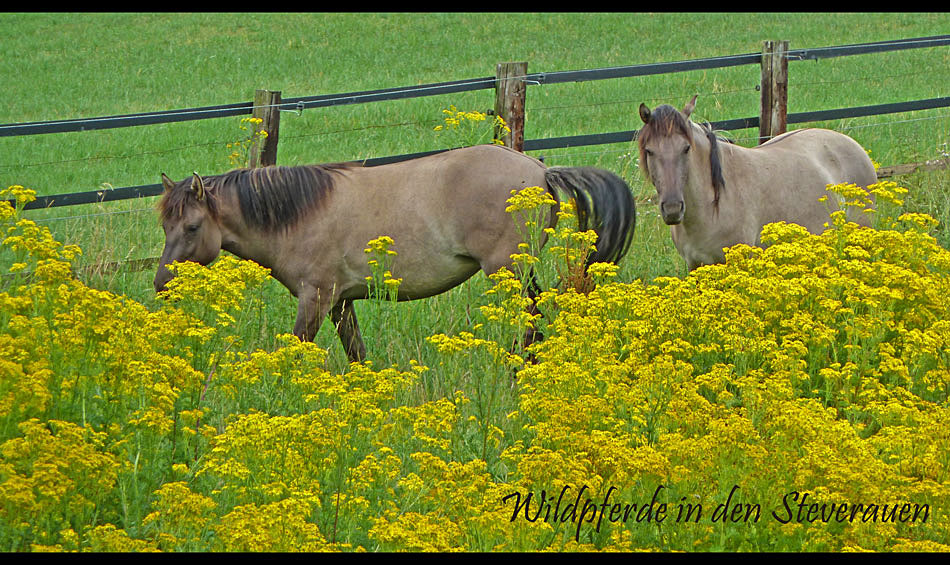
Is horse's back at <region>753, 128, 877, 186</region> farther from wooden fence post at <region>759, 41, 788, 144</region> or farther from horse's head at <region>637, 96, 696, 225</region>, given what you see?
wooden fence post at <region>759, 41, 788, 144</region>

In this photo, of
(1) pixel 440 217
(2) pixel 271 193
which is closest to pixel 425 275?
(1) pixel 440 217

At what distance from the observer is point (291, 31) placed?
82.8ft

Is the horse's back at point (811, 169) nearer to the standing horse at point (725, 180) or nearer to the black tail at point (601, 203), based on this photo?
the standing horse at point (725, 180)

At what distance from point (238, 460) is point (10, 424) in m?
0.87

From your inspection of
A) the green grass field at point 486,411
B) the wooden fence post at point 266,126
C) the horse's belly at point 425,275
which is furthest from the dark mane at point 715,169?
the wooden fence post at point 266,126

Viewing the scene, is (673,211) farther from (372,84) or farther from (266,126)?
(372,84)

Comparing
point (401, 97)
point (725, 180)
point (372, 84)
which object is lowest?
point (725, 180)

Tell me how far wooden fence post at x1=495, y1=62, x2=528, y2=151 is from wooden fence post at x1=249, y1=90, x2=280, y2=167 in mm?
1891

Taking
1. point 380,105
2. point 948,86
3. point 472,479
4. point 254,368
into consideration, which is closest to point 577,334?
point 472,479

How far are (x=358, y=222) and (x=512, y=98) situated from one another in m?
2.89

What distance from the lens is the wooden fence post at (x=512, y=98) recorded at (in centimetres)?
890

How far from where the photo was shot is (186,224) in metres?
6.29

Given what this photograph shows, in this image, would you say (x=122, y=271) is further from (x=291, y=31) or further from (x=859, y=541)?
(x=291, y=31)

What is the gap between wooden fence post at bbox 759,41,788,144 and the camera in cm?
1024
